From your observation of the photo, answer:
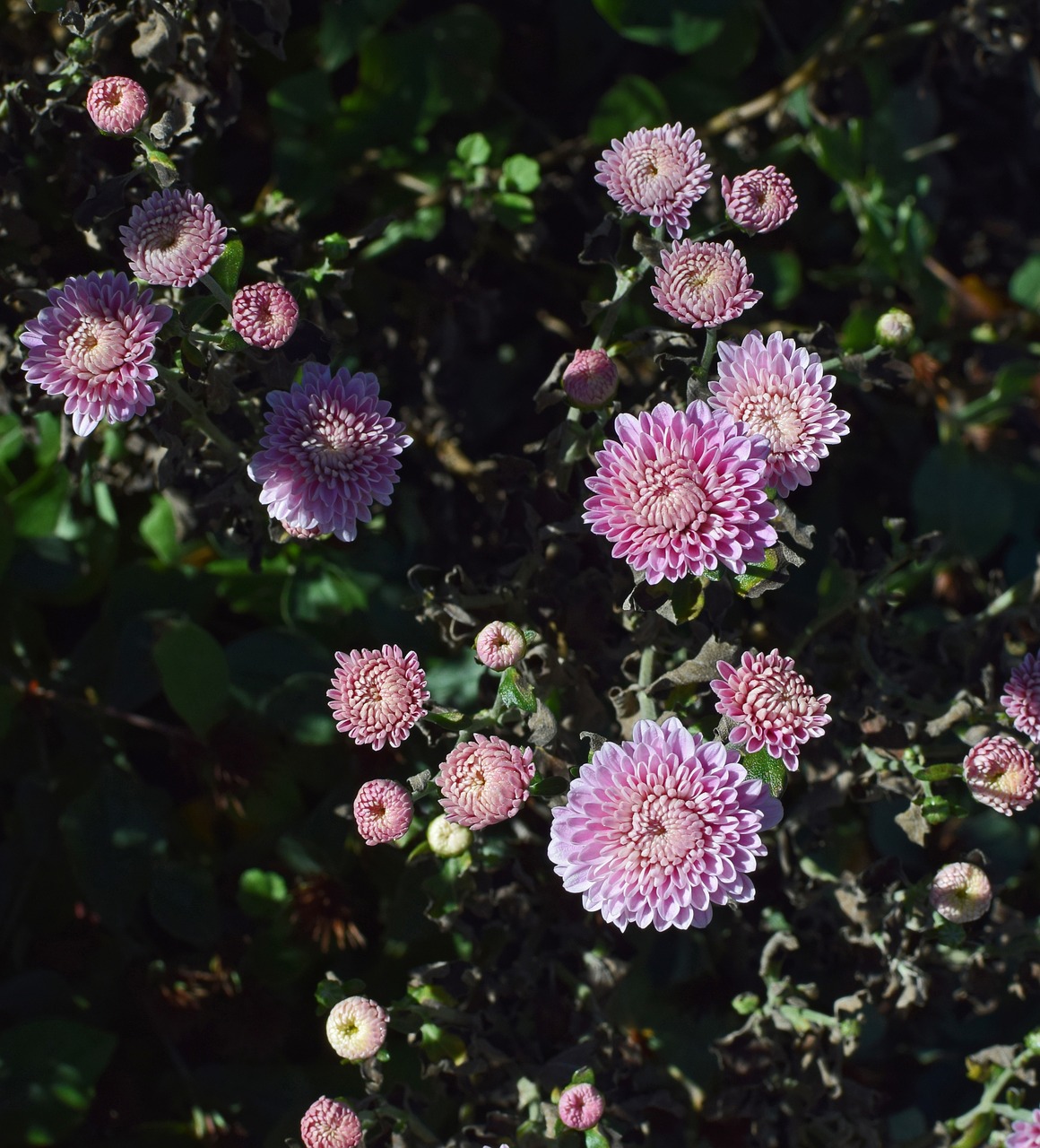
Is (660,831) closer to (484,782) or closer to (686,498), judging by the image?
(484,782)

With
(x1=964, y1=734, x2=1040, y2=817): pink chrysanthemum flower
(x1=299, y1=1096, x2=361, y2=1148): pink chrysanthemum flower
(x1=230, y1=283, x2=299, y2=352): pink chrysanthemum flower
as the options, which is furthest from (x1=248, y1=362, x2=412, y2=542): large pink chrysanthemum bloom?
(x1=964, y1=734, x2=1040, y2=817): pink chrysanthemum flower

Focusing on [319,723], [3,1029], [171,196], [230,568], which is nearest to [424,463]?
[230,568]

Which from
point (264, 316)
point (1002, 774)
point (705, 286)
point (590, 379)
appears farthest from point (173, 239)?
point (1002, 774)

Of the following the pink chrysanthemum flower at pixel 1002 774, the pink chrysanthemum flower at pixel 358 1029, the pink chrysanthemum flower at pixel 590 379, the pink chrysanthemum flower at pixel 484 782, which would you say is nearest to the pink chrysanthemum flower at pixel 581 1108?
the pink chrysanthemum flower at pixel 358 1029

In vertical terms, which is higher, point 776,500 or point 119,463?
point 776,500

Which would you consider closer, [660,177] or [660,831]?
[660,831]

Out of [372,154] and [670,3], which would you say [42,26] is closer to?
[372,154]
